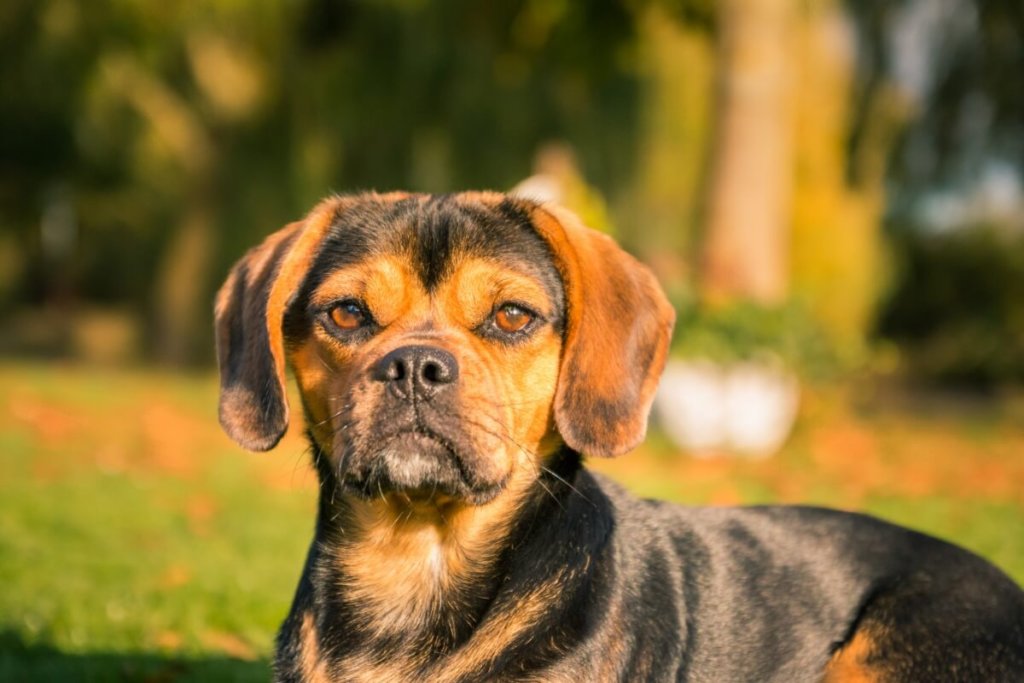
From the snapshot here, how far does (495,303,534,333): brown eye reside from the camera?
4.28 metres

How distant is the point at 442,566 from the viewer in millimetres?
4262

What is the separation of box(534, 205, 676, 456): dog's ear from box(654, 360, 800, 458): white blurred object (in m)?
9.64

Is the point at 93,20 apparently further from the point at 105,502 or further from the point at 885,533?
the point at 885,533

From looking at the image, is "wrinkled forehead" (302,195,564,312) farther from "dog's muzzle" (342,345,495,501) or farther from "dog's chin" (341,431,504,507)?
"dog's chin" (341,431,504,507)

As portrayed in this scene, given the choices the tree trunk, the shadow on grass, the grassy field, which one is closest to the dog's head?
the grassy field

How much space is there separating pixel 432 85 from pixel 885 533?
17708 mm

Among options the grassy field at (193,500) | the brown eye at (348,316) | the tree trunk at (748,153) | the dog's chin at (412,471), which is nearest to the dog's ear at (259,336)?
the brown eye at (348,316)

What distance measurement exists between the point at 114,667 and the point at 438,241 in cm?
275

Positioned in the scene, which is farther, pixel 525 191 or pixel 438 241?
pixel 525 191

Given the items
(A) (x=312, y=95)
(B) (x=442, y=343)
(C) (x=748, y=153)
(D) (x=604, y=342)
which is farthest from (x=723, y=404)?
(A) (x=312, y=95)

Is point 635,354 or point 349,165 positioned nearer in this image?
point 635,354

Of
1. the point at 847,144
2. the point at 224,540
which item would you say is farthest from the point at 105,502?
the point at 847,144

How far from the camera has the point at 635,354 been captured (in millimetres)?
4316

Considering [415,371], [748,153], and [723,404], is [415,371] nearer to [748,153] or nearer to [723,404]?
[723,404]
